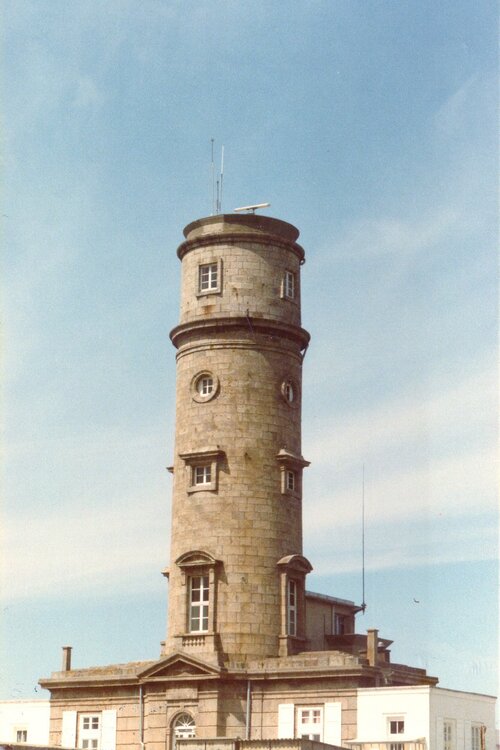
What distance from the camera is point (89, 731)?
180ft

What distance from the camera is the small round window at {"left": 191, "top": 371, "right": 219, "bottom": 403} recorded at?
55562mm

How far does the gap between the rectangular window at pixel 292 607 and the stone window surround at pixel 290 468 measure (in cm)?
363

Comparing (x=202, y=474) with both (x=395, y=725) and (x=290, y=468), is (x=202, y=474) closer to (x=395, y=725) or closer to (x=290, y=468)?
(x=290, y=468)

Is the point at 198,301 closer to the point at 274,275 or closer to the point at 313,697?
the point at 274,275

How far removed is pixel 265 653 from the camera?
2083 inches

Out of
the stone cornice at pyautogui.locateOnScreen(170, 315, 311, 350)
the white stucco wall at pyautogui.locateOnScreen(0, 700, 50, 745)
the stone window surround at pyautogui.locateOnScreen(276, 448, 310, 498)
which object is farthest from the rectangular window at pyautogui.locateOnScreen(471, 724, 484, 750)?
the white stucco wall at pyautogui.locateOnScreen(0, 700, 50, 745)

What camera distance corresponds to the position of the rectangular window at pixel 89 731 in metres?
54.4

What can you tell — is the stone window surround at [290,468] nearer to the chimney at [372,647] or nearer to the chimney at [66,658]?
the chimney at [372,647]

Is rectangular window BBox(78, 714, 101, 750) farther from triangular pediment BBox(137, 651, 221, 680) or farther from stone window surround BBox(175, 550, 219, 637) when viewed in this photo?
stone window surround BBox(175, 550, 219, 637)

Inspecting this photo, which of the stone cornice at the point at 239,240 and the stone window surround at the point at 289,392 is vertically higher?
the stone cornice at the point at 239,240

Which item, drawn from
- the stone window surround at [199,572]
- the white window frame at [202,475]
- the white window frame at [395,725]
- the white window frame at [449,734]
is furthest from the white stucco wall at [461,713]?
the white window frame at [202,475]

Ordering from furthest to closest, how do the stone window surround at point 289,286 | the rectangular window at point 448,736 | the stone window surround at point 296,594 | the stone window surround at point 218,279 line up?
1. the stone window surround at point 289,286
2. the stone window surround at point 218,279
3. the stone window surround at point 296,594
4. the rectangular window at point 448,736

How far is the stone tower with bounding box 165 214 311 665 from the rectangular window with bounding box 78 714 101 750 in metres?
4.32

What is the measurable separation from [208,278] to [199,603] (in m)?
13.2
